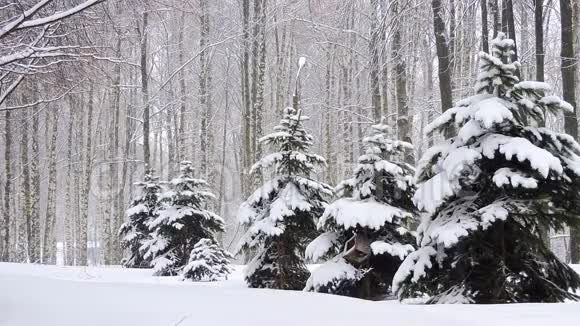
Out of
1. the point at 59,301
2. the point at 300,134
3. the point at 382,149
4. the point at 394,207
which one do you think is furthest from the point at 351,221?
the point at 59,301

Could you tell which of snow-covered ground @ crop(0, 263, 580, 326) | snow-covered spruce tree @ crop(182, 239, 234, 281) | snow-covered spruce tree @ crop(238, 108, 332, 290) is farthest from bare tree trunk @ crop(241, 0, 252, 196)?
snow-covered ground @ crop(0, 263, 580, 326)

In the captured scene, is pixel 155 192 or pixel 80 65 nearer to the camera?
pixel 80 65

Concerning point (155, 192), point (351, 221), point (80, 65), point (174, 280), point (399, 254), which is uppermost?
point (80, 65)

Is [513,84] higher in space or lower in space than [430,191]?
higher

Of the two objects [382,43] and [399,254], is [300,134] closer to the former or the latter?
[399,254]

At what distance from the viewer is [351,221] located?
7312 mm

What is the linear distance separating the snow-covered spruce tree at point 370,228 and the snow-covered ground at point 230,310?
9.52 ft

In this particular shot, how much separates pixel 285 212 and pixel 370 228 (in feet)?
5.23

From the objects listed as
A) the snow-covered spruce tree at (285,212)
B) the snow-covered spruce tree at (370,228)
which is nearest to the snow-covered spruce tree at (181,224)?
the snow-covered spruce tree at (285,212)

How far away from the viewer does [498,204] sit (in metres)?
5.54

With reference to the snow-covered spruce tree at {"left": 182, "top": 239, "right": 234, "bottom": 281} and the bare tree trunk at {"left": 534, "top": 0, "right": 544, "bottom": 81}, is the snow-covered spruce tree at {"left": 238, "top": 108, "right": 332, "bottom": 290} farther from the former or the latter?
the bare tree trunk at {"left": 534, "top": 0, "right": 544, "bottom": 81}

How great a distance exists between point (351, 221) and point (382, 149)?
4.55ft

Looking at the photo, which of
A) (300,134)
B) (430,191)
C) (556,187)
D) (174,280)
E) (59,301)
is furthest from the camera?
(174,280)

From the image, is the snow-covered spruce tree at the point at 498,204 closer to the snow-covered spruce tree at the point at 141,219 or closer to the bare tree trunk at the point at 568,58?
the bare tree trunk at the point at 568,58
